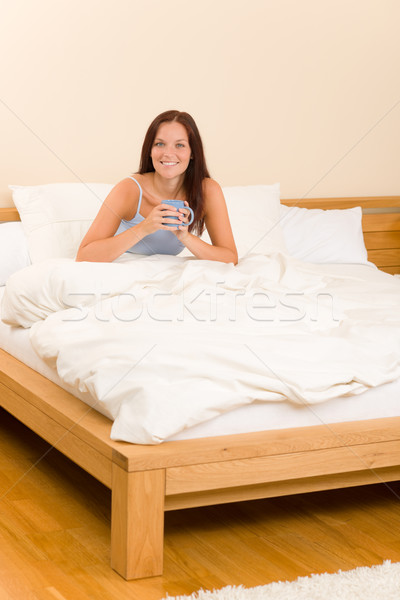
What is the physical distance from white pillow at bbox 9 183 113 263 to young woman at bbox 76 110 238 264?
0.27m

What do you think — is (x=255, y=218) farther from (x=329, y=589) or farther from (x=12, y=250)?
(x=329, y=589)

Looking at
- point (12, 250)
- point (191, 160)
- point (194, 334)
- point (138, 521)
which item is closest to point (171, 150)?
point (191, 160)

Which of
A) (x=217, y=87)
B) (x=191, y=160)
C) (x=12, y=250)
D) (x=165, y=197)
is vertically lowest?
(x=12, y=250)

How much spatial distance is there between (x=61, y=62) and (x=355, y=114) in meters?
1.50

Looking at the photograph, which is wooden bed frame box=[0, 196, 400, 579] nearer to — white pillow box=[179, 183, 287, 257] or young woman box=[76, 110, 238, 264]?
young woman box=[76, 110, 238, 264]

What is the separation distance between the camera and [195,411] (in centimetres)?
160

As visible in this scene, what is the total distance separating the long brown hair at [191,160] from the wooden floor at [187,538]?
3.18 ft

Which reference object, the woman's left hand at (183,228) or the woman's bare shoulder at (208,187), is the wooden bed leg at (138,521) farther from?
the woman's bare shoulder at (208,187)

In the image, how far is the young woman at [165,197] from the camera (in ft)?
8.07

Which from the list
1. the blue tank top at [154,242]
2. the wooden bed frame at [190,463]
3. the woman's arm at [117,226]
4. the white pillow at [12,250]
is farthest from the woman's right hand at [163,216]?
the white pillow at [12,250]

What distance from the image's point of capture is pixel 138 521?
157cm

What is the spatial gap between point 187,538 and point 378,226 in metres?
2.37

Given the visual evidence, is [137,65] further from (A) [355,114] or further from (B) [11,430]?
(B) [11,430]

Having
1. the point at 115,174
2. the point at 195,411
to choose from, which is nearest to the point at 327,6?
the point at 115,174
